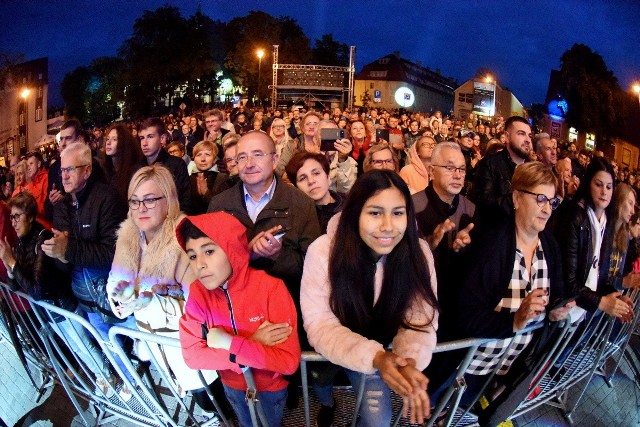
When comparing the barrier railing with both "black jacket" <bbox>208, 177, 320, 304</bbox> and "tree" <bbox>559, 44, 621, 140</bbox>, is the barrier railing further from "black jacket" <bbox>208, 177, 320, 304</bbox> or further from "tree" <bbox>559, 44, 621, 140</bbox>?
"tree" <bbox>559, 44, 621, 140</bbox>

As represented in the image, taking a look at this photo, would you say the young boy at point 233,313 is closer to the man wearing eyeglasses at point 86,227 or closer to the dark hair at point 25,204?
the man wearing eyeglasses at point 86,227

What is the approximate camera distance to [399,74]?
238ft

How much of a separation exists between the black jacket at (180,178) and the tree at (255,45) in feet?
133

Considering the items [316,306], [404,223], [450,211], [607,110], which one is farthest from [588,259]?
[607,110]

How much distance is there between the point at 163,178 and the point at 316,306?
1.46m

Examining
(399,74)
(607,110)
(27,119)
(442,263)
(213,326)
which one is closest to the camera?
(213,326)

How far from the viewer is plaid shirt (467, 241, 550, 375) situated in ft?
8.84

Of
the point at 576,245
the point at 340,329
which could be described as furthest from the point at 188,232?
the point at 576,245

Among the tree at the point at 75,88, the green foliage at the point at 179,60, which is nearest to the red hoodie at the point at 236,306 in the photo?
the green foliage at the point at 179,60

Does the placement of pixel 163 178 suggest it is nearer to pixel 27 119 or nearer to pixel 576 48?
pixel 27 119

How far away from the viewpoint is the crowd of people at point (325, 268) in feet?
7.64

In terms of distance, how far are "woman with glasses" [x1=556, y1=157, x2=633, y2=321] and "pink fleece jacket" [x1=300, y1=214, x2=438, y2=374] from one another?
1.64 meters

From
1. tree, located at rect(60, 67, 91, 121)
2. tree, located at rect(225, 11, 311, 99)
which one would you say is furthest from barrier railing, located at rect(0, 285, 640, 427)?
tree, located at rect(60, 67, 91, 121)

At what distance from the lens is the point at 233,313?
7.73 ft
